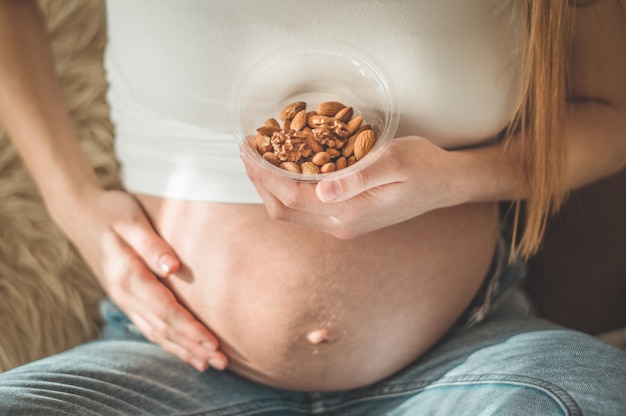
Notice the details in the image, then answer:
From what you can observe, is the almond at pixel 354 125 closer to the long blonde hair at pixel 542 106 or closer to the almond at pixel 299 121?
the almond at pixel 299 121

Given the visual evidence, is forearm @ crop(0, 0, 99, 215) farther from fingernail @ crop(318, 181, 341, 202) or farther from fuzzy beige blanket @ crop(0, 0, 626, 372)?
fingernail @ crop(318, 181, 341, 202)

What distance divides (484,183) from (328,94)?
0.20 m

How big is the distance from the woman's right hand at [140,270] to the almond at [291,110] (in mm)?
230

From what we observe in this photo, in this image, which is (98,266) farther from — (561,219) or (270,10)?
(561,219)

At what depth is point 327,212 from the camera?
608 millimetres

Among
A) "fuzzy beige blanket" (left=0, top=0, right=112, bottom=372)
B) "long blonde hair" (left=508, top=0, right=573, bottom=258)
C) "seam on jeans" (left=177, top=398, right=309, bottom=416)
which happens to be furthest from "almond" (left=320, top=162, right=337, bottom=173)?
"fuzzy beige blanket" (left=0, top=0, right=112, bottom=372)

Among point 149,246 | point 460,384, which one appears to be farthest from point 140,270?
point 460,384

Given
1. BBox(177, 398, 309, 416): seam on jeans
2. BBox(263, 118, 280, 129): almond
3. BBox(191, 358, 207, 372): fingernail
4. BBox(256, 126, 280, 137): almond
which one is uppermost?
BBox(263, 118, 280, 129): almond

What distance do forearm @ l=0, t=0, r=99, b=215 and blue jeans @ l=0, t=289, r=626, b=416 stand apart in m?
0.21

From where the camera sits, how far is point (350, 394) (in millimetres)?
801

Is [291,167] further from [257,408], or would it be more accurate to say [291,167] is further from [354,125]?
[257,408]

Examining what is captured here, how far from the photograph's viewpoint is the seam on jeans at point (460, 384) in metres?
0.61

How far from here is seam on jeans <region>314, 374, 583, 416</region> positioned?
61 centimetres

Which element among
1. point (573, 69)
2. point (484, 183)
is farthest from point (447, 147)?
point (573, 69)
